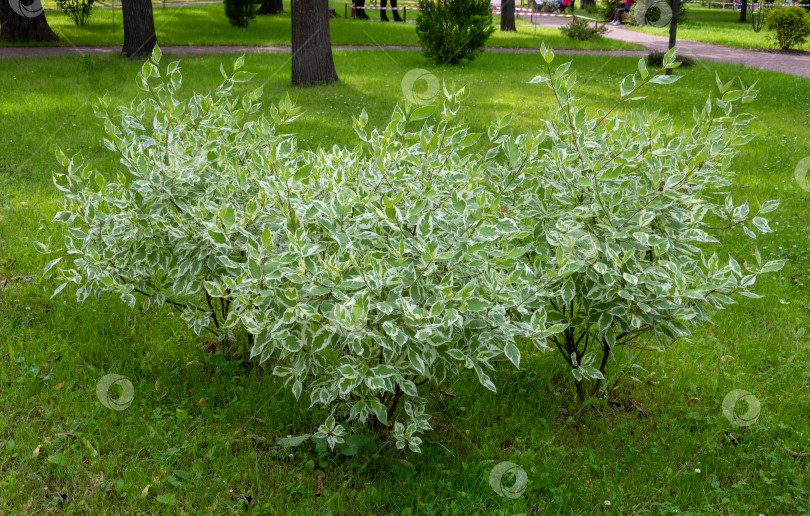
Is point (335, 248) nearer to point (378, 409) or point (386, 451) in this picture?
point (378, 409)

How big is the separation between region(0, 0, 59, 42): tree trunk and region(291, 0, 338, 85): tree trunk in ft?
31.7

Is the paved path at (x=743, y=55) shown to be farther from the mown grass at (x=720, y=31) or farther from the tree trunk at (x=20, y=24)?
the tree trunk at (x=20, y=24)

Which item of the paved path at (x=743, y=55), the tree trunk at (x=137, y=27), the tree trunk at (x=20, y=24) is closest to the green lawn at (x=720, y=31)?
the paved path at (x=743, y=55)

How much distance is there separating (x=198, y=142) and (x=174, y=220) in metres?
0.51

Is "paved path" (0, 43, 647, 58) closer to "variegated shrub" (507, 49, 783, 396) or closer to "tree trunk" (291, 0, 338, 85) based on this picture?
"tree trunk" (291, 0, 338, 85)

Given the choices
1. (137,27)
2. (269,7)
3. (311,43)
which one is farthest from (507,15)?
(311,43)

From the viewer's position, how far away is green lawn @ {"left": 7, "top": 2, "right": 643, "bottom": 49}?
18.6 m

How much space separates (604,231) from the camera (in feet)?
10.1

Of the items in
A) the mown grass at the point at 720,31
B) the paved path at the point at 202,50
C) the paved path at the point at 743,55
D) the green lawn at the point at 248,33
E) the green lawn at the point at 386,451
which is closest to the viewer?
the green lawn at the point at 386,451

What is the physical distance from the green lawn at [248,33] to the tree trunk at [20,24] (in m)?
0.59

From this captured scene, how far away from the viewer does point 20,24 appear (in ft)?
55.7

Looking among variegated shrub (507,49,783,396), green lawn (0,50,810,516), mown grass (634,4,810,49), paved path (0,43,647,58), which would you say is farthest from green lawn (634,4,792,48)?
variegated shrub (507,49,783,396)

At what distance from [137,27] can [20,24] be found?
5170 millimetres

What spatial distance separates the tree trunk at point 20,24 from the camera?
16.9 metres
